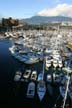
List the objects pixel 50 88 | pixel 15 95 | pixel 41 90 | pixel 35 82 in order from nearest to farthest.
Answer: pixel 15 95 < pixel 41 90 < pixel 50 88 < pixel 35 82

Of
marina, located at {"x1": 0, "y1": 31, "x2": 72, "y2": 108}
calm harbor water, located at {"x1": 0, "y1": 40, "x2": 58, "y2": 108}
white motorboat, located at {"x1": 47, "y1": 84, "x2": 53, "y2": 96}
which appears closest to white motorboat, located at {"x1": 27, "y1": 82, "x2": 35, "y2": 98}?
marina, located at {"x1": 0, "y1": 31, "x2": 72, "y2": 108}

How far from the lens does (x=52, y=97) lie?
34125mm

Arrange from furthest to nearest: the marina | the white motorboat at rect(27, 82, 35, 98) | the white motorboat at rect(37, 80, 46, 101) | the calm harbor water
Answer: the white motorboat at rect(27, 82, 35, 98)
the white motorboat at rect(37, 80, 46, 101)
the marina
the calm harbor water

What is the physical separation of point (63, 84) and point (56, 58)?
690 inches

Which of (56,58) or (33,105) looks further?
(56,58)

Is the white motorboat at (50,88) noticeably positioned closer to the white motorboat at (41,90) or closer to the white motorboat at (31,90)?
the white motorboat at (41,90)

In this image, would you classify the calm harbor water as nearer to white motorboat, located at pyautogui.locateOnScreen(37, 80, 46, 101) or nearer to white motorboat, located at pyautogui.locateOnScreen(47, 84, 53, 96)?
white motorboat, located at pyautogui.locateOnScreen(37, 80, 46, 101)

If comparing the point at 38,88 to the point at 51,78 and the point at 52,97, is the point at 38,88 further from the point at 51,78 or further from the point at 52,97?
the point at 51,78

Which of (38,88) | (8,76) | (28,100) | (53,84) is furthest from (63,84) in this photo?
(8,76)

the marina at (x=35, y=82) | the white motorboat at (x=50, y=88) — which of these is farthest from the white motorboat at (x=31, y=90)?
the white motorboat at (x=50, y=88)

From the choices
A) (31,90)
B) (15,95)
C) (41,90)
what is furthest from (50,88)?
(15,95)

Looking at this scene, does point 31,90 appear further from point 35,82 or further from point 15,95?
point 35,82

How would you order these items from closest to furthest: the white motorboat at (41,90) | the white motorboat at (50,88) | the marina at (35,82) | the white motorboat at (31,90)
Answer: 1. the marina at (35,82)
2. the white motorboat at (41,90)
3. the white motorboat at (31,90)
4. the white motorboat at (50,88)

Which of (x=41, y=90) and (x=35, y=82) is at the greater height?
(x=41, y=90)
